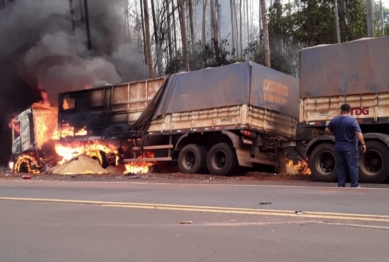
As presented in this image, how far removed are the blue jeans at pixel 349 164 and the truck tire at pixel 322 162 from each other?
2526 mm

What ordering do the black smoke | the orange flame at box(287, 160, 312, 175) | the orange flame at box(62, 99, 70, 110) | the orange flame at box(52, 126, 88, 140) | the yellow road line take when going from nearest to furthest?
the yellow road line
the orange flame at box(287, 160, 312, 175)
the orange flame at box(52, 126, 88, 140)
the orange flame at box(62, 99, 70, 110)
the black smoke

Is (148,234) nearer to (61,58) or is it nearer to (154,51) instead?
(61,58)

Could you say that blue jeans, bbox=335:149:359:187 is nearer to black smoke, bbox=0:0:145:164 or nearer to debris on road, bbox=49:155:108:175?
debris on road, bbox=49:155:108:175

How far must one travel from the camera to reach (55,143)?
2022 cm

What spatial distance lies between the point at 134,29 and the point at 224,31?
16908mm

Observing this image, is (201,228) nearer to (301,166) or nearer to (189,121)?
(189,121)

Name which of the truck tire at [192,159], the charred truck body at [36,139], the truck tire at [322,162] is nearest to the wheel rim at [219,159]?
the truck tire at [192,159]

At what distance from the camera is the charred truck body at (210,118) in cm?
1454

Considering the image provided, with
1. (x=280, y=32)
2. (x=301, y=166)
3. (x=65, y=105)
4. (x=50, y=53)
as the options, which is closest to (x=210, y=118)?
(x=301, y=166)

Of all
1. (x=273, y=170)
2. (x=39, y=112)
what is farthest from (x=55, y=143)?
(x=273, y=170)

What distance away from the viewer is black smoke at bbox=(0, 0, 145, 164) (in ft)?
83.3

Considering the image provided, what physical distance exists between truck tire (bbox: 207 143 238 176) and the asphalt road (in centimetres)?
601

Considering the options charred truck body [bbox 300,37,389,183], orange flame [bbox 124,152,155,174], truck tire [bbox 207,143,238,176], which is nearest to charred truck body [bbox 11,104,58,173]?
orange flame [bbox 124,152,155,174]

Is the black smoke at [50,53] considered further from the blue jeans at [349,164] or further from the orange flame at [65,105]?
the blue jeans at [349,164]
